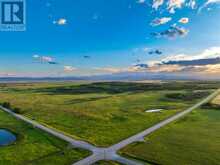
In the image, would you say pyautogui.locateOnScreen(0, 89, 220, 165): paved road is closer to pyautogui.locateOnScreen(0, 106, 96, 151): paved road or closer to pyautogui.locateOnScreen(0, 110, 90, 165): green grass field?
pyautogui.locateOnScreen(0, 106, 96, 151): paved road

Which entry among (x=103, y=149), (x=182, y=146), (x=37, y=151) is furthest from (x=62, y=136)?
(x=182, y=146)

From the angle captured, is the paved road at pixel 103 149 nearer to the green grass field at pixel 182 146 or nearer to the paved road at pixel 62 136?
the paved road at pixel 62 136

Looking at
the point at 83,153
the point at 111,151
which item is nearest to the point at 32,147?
the point at 83,153

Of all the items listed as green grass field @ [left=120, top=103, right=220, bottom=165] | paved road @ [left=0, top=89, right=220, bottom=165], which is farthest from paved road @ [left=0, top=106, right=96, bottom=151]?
green grass field @ [left=120, top=103, right=220, bottom=165]

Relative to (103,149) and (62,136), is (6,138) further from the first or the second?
(103,149)

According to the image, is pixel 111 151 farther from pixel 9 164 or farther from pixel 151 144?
pixel 9 164

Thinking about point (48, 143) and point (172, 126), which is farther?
point (172, 126)
